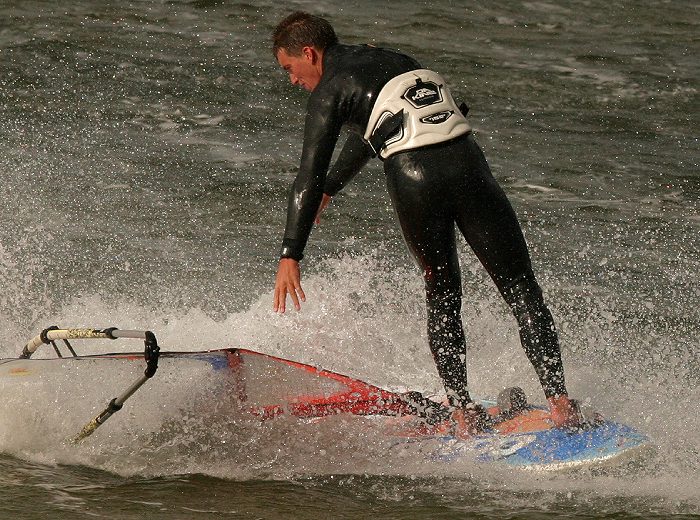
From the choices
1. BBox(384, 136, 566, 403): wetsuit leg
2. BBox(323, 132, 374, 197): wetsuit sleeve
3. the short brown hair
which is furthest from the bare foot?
the short brown hair

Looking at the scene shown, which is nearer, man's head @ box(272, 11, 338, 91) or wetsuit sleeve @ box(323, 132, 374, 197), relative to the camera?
man's head @ box(272, 11, 338, 91)

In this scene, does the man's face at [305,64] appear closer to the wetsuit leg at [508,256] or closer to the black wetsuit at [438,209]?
the black wetsuit at [438,209]

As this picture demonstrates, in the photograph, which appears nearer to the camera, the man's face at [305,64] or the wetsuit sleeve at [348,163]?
the man's face at [305,64]

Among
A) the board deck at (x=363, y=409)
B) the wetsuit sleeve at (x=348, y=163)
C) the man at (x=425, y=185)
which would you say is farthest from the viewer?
the wetsuit sleeve at (x=348, y=163)

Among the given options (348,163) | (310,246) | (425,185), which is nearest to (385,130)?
(425,185)

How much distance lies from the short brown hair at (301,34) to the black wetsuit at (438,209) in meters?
0.09

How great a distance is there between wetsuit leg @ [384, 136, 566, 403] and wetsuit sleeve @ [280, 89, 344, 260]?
33cm

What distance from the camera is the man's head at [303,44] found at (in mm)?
5594

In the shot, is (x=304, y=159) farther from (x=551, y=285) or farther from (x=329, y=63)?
(x=551, y=285)

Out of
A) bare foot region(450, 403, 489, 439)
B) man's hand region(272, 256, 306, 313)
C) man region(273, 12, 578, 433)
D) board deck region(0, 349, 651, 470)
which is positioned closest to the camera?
man's hand region(272, 256, 306, 313)

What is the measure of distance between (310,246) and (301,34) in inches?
159

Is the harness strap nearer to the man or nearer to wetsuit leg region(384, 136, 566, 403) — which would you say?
the man

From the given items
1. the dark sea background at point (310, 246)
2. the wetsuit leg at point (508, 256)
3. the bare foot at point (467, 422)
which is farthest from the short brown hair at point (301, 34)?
the bare foot at point (467, 422)

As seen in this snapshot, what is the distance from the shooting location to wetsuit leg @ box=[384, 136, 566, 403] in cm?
540
